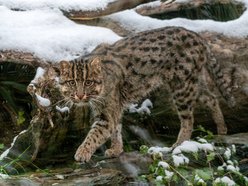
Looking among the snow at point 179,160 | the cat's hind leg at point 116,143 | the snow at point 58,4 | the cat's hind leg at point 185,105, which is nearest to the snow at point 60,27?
the snow at point 58,4

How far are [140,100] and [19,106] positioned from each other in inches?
58.3

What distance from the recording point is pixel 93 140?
7.54 meters

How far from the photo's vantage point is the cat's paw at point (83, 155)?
7.33 metres

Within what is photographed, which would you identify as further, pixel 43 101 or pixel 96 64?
pixel 43 101

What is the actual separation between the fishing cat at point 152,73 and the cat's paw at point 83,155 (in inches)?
13.7

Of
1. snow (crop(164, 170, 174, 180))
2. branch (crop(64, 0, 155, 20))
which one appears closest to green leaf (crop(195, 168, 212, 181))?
snow (crop(164, 170, 174, 180))

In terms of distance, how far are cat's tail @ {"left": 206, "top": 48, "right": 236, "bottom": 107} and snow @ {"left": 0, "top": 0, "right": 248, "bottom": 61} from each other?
75 centimetres

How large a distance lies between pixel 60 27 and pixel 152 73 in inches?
56.3

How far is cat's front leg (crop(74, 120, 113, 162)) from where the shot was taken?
7.35 metres

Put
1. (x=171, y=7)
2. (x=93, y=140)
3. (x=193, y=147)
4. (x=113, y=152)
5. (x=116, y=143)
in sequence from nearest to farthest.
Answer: (x=193, y=147)
(x=93, y=140)
(x=113, y=152)
(x=116, y=143)
(x=171, y=7)

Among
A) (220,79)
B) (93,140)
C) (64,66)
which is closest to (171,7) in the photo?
(220,79)

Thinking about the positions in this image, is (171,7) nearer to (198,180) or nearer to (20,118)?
(20,118)

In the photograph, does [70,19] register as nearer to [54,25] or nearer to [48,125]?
[54,25]

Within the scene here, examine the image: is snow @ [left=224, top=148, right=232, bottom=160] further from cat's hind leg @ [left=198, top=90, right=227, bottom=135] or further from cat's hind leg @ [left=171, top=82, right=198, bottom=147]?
cat's hind leg @ [left=198, top=90, right=227, bottom=135]
